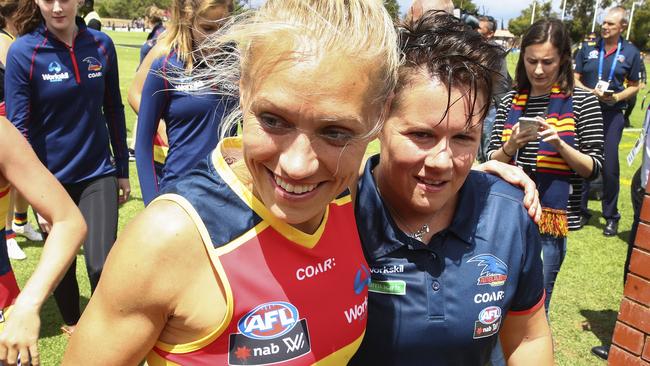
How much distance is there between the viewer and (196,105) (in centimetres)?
326

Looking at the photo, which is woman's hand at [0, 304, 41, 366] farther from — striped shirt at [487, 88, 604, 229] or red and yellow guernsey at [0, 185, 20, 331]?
striped shirt at [487, 88, 604, 229]

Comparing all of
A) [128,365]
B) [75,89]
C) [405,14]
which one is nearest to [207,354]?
[128,365]

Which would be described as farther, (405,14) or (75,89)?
(75,89)

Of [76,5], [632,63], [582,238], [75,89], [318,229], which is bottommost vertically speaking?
[582,238]

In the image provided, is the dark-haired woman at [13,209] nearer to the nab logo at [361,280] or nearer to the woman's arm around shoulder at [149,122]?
the woman's arm around shoulder at [149,122]

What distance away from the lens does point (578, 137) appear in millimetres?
3447

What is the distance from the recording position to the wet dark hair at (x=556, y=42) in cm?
354

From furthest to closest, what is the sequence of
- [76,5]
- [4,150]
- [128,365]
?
[76,5] → [4,150] → [128,365]

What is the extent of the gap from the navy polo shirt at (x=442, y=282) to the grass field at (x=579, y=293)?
2.93 m

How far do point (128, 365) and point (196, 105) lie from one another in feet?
7.14

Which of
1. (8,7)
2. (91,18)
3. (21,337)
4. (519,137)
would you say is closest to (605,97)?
(519,137)

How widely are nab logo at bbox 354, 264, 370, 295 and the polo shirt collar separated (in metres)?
0.10

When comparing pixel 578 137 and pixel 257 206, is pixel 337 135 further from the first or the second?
pixel 578 137

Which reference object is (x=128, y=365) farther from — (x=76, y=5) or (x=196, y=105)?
(x=76, y=5)
